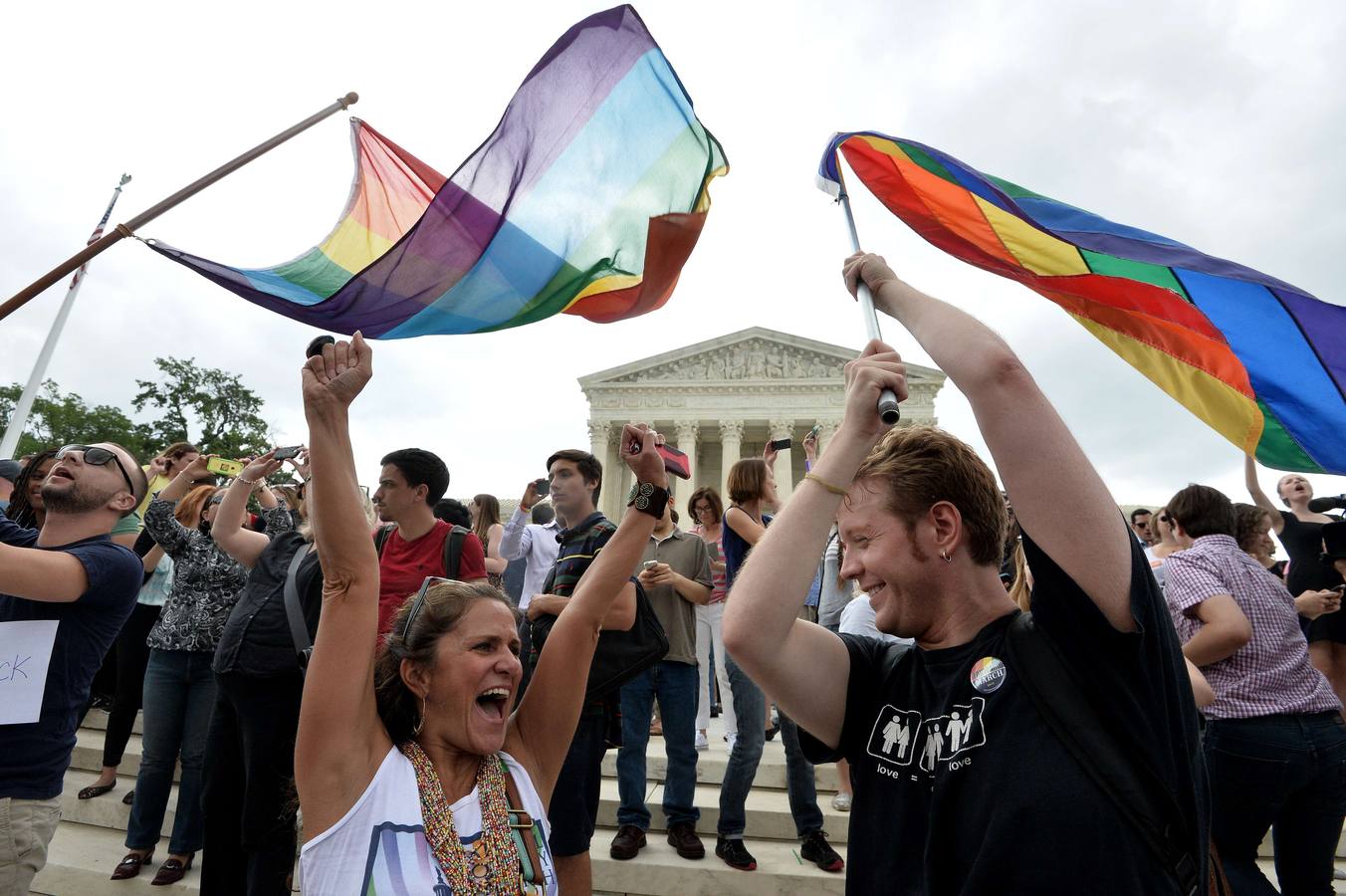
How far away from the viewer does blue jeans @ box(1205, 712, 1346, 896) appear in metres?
2.97

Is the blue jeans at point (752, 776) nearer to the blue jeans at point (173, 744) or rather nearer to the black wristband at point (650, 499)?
the black wristband at point (650, 499)

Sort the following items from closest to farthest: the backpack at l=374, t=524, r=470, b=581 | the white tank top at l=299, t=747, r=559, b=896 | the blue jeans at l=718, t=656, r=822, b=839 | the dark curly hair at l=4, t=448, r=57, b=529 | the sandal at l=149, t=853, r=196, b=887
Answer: the white tank top at l=299, t=747, r=559, b=896
the backpack at l=374, t=524, r=470, b=581
the sandal at l=149, t=853, r=196, b=887
the dark curly hair at l=4, t=448, r=57, b=529
the blue jeans at l=718, t=656, r=822, b=839

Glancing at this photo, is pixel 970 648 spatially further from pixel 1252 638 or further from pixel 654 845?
pixel 654 845

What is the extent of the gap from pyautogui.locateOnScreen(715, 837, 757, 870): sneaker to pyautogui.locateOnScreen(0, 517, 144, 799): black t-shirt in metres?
3.06

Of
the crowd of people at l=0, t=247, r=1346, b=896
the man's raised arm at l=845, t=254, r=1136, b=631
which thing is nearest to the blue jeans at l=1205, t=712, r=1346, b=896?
the crowd of people at l=0, t=247, r=1346, b=896

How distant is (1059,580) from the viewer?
3.90ft

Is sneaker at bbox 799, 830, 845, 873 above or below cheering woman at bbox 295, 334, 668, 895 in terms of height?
below

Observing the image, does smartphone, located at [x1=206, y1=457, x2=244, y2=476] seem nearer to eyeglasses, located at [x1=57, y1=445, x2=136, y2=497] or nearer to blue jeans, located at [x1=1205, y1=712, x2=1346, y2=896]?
eyeglasses, located at [x1=57, y1=445, x2=136, y2=497]

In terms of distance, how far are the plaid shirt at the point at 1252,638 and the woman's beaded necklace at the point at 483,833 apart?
2.68 m

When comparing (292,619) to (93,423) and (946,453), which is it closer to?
(946,453)

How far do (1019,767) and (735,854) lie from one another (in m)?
3.49

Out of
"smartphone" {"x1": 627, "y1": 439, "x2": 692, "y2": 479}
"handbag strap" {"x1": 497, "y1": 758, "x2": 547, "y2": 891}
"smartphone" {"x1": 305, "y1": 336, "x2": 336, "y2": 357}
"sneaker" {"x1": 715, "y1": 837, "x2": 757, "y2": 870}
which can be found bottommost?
"sneaker" {"x1": 715, "y1": 837, "x2": 757, "y2": 870}

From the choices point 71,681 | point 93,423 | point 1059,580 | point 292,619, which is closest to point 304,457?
point 292,619

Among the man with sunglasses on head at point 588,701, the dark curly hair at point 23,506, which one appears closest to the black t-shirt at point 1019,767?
the man with sunglasses on head at point 588,701
